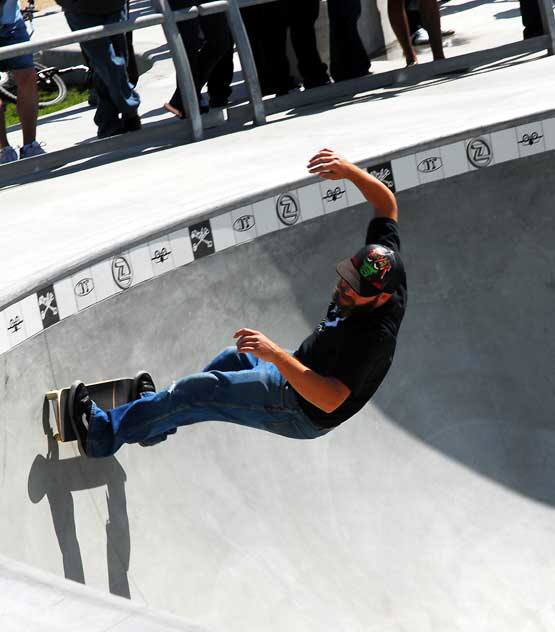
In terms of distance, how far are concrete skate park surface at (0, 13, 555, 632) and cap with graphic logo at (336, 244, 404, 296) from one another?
1430mm

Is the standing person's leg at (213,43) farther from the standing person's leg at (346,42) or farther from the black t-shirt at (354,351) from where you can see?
the black t-shirt at (354,351)

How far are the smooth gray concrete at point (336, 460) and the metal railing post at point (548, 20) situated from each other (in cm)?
251

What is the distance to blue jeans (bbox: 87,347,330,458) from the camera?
4387mm

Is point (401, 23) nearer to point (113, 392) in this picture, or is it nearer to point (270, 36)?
point (270, 36)

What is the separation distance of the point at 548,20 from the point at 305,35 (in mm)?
2110

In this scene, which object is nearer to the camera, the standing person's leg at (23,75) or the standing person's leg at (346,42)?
the standing person's leg at (23,75)

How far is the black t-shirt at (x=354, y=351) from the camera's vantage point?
13.4ft

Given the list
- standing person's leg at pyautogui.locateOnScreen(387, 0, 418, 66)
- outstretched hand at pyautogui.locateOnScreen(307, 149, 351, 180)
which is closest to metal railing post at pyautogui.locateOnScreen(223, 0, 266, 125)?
standing person's leg at pyautogui.locateOnScreen(387, 0, 418, 66)

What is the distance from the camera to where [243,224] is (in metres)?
5.59

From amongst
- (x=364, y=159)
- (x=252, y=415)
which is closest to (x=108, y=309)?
(x=252, y=415)

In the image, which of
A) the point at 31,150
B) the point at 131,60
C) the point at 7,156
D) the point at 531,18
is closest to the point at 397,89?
the point at 531,18

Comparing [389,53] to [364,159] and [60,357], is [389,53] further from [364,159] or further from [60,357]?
[60,357]

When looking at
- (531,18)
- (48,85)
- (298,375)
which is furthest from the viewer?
(48,85)

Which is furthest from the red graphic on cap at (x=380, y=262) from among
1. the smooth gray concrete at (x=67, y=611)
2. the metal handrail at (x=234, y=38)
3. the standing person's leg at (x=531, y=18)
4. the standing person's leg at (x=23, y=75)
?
the standing person's leg at (x=531, y=18)
